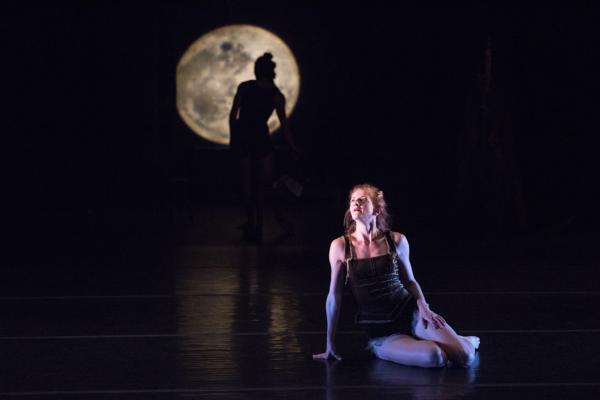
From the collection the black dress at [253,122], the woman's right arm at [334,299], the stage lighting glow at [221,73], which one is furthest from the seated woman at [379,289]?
the stage lighting glow at [221,73]

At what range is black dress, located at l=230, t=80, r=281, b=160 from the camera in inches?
571

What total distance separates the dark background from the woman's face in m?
11.2

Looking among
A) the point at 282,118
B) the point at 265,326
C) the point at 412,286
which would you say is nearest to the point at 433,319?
the point at 412,286

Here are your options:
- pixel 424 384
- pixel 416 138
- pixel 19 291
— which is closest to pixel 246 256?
pixel 19 291

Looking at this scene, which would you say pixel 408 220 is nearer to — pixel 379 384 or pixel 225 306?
pixel 225 306

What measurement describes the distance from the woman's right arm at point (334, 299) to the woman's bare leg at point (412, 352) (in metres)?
0.28

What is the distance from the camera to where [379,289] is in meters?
7.90

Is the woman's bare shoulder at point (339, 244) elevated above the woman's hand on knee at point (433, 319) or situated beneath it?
elevated above

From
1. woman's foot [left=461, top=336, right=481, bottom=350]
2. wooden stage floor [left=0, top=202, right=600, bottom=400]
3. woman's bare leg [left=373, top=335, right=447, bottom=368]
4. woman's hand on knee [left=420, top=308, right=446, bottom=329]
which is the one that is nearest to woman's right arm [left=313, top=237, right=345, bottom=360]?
wooden stage floor [left=0, top=202, right=600, bottom=400]

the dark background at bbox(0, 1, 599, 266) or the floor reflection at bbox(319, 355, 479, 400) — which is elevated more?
the dark background at bbox(0, 1, 599, 266)

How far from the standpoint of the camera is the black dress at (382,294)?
788cm

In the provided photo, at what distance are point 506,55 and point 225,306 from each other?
24.2ft

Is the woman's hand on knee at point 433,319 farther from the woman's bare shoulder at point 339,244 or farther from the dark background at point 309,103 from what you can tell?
the dark background at point 309,103

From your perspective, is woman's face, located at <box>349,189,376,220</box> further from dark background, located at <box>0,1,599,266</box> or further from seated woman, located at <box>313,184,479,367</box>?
dark background, located at <box>0,1,599,266</box>
